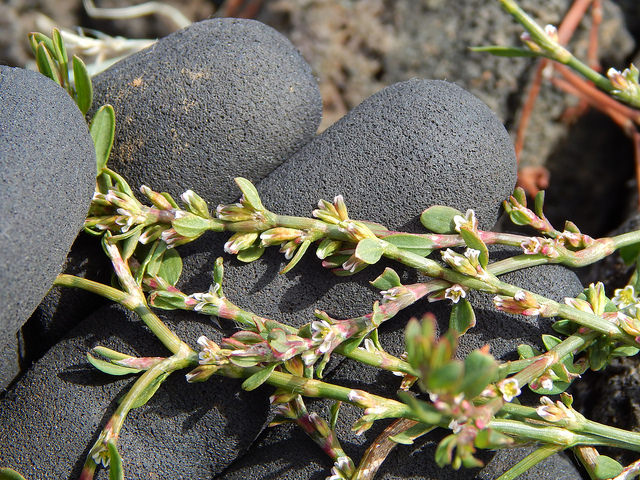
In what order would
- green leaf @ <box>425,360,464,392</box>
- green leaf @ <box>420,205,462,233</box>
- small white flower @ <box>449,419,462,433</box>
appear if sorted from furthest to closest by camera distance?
green leaf @ <box>420,205,462,233</box> < small white flower @ <box>449,419,462,433</box> < green leaf @ <box>425,360,464,392</box>

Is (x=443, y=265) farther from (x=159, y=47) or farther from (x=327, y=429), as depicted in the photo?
(x=159, y=47)

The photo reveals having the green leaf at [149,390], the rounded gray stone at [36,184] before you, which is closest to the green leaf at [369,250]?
the green leaf at [149,390]

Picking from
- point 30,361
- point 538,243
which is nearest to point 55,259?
point 30,361

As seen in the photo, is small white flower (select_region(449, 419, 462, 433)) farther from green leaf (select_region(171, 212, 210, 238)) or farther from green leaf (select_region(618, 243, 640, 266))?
green leaf (select_region(618, 243, 640, 266))

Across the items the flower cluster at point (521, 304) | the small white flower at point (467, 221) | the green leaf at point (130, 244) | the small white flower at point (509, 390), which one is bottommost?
the green leaf at point (130, 244)

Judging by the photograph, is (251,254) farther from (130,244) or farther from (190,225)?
(130,244)

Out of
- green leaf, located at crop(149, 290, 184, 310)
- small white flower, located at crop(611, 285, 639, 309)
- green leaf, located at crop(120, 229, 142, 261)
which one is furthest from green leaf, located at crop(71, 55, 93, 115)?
small white flower, located at crop(611, 285, 639, 309)

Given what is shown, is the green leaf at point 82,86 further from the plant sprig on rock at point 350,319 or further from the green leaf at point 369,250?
the green leaf at point 369,250

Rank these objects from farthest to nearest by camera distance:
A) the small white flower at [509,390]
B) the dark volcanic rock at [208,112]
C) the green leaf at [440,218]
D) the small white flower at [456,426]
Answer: the dark volcanic rock at [208,112] < the green leaf at [440,218] < the small white flower at [509,390] < the small white flower at [456,426]
